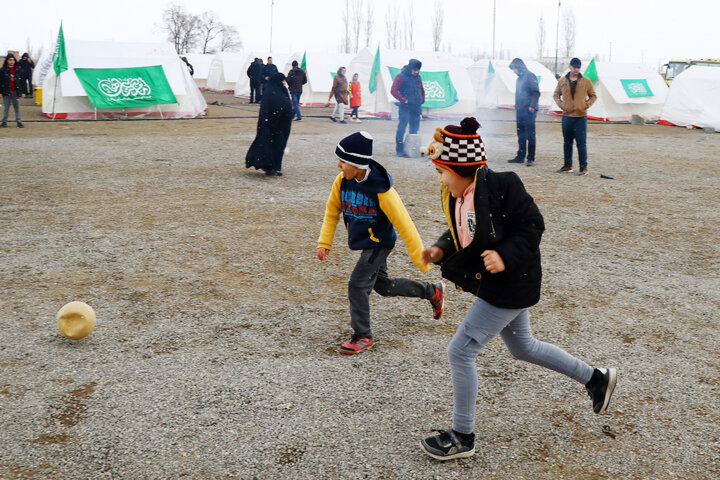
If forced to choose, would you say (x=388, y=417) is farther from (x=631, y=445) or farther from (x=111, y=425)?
(x=111, y=425)

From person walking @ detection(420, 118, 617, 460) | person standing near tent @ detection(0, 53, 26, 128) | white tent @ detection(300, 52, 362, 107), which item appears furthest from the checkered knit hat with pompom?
white tent @ detection(300, 52, 362, 107)

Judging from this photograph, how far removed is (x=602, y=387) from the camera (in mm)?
3309

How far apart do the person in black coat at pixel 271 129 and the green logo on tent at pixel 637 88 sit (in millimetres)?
18631

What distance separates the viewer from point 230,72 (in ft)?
122

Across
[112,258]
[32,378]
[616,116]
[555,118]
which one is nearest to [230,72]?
[555,118]

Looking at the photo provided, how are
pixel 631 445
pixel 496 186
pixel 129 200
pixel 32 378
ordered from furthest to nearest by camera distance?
pixel 129 200 → pixel 32 378 → pixel 631 445 → pixel 496 186

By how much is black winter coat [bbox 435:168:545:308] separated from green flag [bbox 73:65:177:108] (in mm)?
18933

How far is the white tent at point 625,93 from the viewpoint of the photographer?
2459 cm

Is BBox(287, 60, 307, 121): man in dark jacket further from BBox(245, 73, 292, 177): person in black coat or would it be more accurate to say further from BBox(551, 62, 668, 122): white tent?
BBox(551, 62, 668, 122): white tent

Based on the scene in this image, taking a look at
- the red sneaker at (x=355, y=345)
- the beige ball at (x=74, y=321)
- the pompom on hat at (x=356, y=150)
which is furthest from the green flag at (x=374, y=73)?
the beige ball at (x=74, y=321)

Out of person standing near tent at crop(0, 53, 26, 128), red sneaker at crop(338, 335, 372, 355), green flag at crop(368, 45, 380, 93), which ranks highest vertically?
green flag at crop(368, 45, 380, 93)

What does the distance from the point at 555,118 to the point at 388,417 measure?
989 inches

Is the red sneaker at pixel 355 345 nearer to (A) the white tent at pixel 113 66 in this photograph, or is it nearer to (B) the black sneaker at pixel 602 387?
(B) the black sneaker at pixel 602 387

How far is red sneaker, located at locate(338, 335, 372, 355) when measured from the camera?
14.0ft
